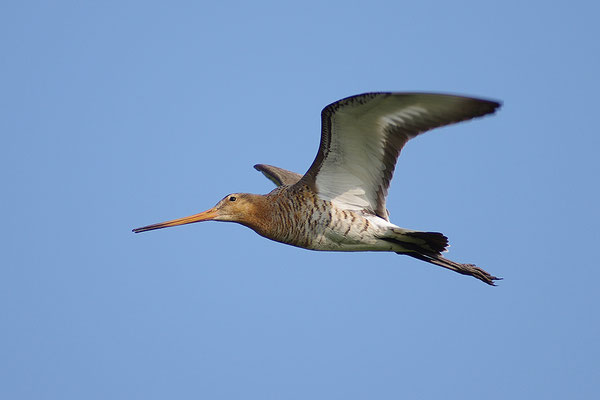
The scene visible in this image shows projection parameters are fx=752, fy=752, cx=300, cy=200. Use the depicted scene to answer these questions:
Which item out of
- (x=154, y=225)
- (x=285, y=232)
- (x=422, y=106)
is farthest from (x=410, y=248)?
(x=154, y=225)

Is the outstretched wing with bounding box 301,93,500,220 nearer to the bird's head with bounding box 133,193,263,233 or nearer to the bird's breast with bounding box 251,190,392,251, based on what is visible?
the bird's breast with bounding box 251,190,392,251

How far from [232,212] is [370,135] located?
2.22m

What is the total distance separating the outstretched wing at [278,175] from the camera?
12.1 metres

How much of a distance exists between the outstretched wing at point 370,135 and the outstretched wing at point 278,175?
2032mm

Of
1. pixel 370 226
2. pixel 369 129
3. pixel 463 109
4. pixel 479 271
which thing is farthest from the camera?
pixel 479 271

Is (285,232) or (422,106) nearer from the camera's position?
(422,106)

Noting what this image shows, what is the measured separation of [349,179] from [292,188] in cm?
81

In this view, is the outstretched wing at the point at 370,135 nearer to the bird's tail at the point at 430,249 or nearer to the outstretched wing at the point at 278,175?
the bird's tail at the point at 430,249

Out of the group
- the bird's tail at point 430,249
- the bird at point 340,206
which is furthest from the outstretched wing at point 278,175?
the bird's tail at point 430,249

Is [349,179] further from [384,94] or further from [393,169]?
[384,94]

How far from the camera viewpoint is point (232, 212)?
1023 cm

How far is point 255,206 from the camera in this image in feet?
33.3

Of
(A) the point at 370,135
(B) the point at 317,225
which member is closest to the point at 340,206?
(B) the point at 317,225

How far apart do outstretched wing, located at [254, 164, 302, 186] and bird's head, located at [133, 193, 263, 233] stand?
183cm
